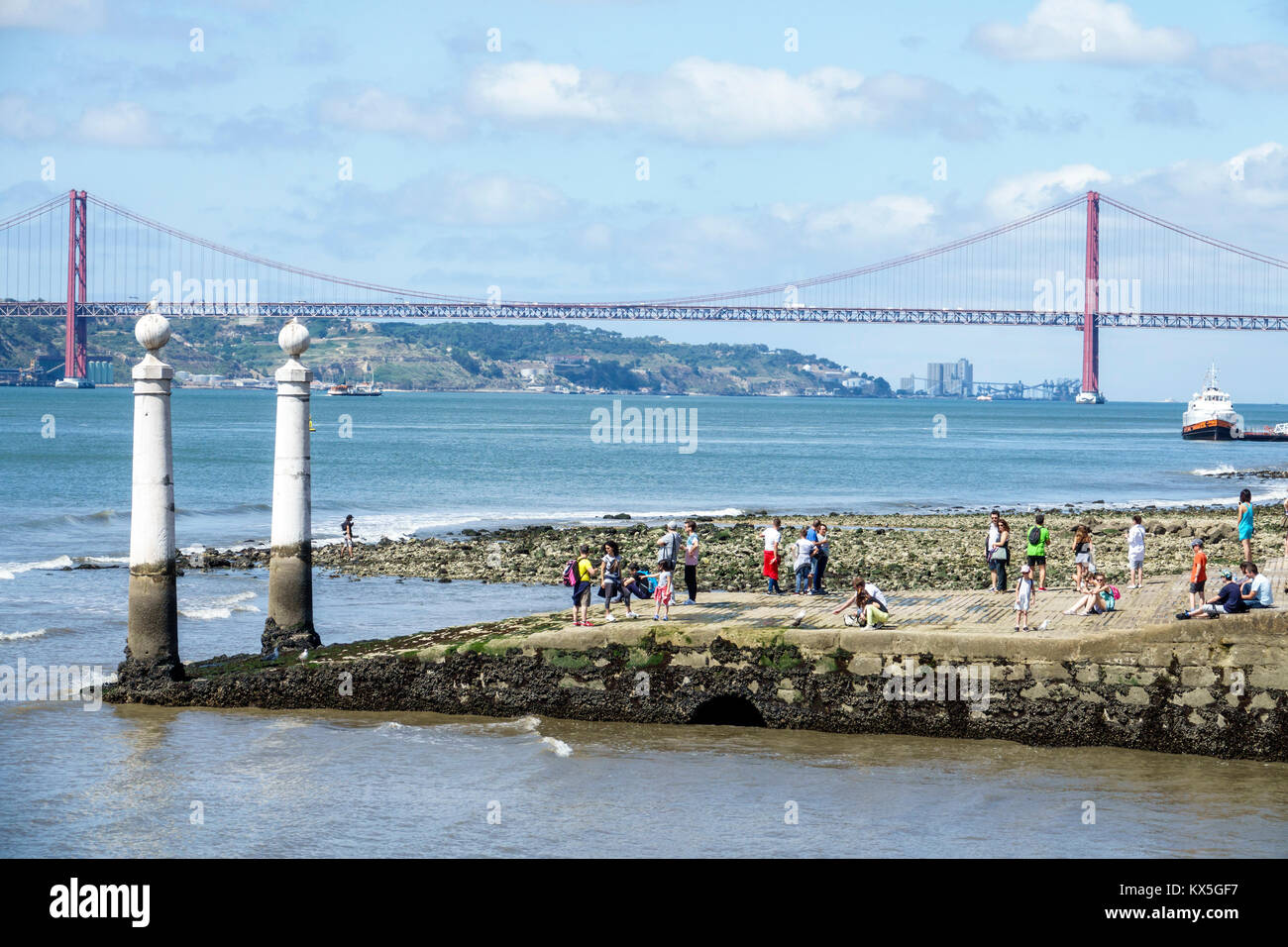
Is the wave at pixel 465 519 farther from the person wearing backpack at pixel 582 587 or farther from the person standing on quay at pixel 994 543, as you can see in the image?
the person wearing backpack at pixel 582 587

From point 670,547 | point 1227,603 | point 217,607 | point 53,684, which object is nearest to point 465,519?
point 217,607

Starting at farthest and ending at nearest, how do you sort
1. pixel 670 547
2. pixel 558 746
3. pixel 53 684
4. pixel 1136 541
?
pixel 1136 541 → pixel 53 684 → pixel 670 547 → pixel 558 746

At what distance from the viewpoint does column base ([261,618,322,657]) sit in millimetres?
18500

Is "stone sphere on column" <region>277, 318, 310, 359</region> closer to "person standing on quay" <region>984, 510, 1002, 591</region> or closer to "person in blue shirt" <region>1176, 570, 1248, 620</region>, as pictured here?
"person standing on quay" <region>984, 510, 1002, 591</region>

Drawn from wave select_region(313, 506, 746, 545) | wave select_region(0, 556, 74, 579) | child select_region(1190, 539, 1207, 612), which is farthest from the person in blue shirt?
wave select_region(313, 506, 746, 545)

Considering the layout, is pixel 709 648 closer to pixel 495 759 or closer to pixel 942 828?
pixel 495 759

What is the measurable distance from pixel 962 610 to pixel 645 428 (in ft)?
410

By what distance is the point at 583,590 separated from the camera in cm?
1720

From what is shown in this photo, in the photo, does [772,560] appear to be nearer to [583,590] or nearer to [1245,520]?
[583,590]

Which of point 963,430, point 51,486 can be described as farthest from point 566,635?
point 963,430

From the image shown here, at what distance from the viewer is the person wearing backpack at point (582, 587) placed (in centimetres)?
1719

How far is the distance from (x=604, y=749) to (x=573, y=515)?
30.8 metres

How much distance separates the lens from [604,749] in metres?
15.4
